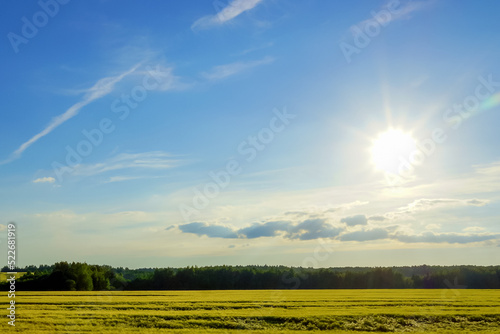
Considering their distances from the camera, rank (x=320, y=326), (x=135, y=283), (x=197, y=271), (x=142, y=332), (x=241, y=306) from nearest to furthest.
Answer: (x=142, y=332) → (x=320, y=326) → (x=241, y=306) → (x=135, y=283) → (x=197, y=271)

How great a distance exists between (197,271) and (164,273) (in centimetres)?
976

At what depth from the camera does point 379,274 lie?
11762 cm

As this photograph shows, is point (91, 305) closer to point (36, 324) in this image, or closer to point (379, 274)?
point (36, 324)

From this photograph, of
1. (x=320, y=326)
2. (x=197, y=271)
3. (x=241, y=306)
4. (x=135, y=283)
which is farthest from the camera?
(x=197, y=271)

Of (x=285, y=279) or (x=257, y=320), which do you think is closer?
(x=257, y=320)

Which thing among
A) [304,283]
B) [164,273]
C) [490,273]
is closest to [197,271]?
[164,273]

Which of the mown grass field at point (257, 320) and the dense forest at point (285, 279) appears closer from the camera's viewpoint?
the mown grass field at point (257, 320)

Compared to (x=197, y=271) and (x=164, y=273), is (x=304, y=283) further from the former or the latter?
(x=164, y=273)

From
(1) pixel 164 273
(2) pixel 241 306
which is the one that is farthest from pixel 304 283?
(2) pixel 241 306

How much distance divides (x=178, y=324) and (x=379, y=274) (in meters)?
94.2

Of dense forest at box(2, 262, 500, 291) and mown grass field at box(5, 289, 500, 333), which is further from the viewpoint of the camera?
dense forest at box(2, 262, 500, 291)

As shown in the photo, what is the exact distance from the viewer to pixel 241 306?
46.2 meters

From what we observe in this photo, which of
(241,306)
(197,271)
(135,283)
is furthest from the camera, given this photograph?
(197,271)

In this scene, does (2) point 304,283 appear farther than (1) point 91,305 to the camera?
Yes
